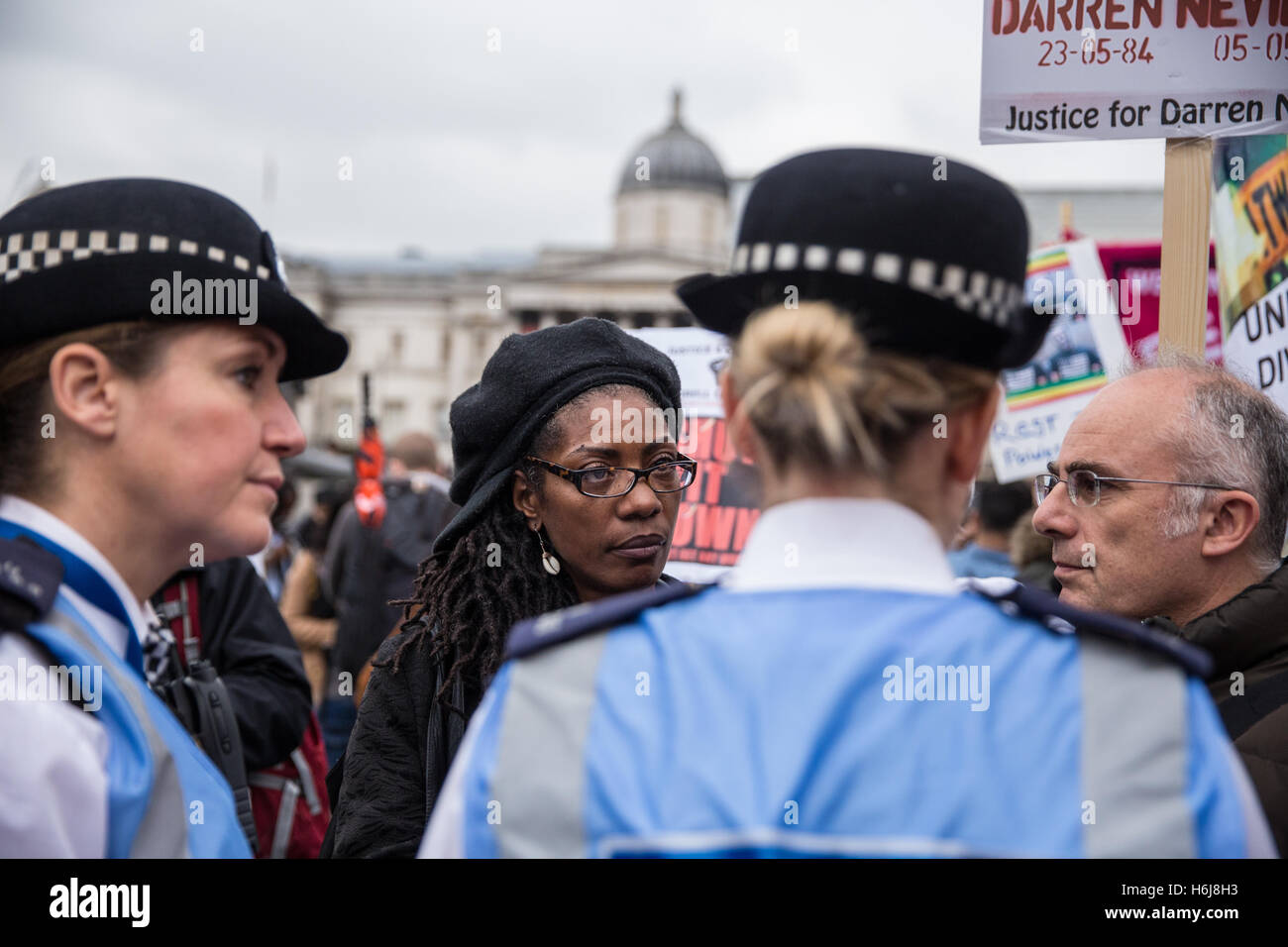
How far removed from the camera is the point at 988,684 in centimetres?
122

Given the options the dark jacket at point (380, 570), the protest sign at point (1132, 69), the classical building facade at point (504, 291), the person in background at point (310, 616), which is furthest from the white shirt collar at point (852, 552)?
the classical building facade at point (504, 291)

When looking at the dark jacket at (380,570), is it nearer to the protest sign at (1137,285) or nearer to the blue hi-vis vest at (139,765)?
the protest sign at (1137,285)

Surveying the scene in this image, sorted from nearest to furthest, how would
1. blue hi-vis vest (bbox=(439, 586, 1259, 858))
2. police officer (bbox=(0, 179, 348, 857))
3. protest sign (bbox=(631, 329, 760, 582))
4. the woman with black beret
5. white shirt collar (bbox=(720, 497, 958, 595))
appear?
1. blue hi-vis vest (bbox=(439, 586, 1259, 858))
2. white shirt collar (bbox=(720, 497, 958, 595))
3. police officer (bbox=(0, 179, 348, 857))
4. the woman with black beret
5. protest sign (bbox=(631, 329, 760, 582))

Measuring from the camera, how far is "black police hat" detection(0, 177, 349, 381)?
5.05ft

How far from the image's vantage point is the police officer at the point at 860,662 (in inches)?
45.8

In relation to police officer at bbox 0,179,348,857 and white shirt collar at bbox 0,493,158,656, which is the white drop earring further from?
white shirt collar at bbox 0,493,158,656

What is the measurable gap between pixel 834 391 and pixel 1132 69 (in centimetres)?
206

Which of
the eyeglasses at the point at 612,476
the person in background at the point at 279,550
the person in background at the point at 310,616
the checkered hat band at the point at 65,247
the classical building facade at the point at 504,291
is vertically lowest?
the person in background at the point at 310,616

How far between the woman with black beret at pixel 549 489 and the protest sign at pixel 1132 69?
1094 mm

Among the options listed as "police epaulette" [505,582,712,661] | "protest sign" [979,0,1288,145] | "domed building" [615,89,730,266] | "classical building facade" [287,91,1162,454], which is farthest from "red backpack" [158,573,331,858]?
"domed building" [615,89,730,266]

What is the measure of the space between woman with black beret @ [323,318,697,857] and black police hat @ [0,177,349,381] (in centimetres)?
94

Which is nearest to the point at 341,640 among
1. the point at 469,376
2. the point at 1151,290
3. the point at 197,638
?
the point at 197,638

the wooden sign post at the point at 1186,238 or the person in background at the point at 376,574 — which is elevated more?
the wooden sign post at the point at 1186,238
